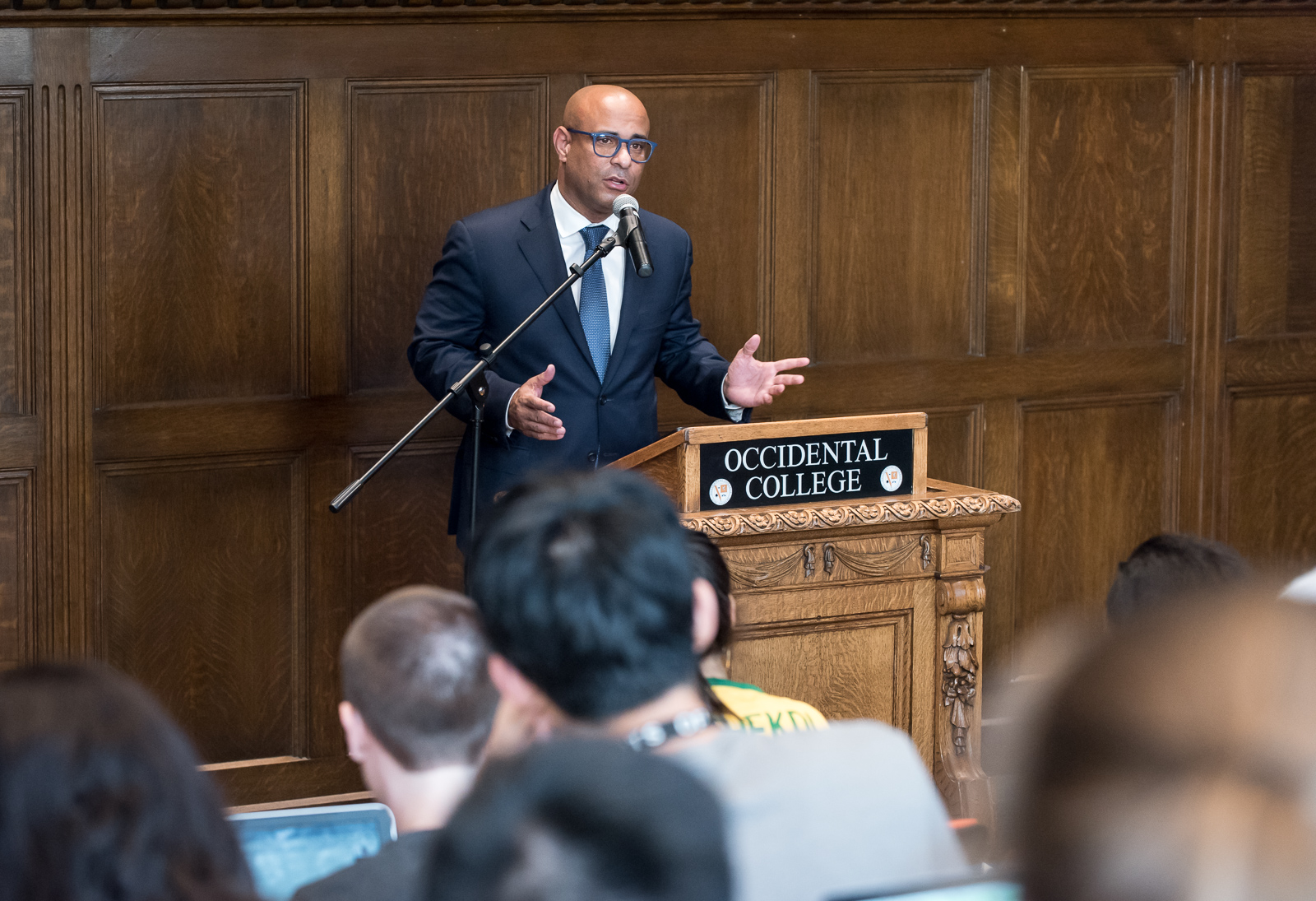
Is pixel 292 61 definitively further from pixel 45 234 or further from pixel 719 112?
pixel 719 112

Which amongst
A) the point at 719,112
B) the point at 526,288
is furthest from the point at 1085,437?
the point at 526,288

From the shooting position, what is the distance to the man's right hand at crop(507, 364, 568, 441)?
10.5ft

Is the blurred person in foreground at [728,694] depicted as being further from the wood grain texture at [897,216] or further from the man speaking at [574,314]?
the wood grain texture at [897,216]

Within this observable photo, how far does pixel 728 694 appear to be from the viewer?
6.86 feet

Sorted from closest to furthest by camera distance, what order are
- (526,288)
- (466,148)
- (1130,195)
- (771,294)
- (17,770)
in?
(17,770)
(526,288)
(466,148)
(771,294)
(1130,195)

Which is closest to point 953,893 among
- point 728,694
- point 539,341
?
point 728,694

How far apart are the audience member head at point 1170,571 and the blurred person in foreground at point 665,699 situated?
2.45 ft

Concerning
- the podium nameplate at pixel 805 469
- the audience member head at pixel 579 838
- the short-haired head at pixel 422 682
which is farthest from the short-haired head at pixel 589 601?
the podium nameplate at pixel 805 469

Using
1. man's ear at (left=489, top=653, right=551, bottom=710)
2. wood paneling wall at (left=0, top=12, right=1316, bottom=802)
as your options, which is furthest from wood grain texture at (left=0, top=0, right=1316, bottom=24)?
man's ear at (left=489, top=653, right=551, bottom=710)

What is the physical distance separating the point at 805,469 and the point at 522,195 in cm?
135

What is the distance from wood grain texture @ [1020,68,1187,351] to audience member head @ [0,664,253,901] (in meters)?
4.01

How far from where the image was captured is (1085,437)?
488 cm

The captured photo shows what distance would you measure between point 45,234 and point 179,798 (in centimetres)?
304

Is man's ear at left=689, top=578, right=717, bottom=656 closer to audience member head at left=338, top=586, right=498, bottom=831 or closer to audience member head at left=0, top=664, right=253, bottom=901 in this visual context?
audience member head at left=338, top=586, right=498, bottom=831
